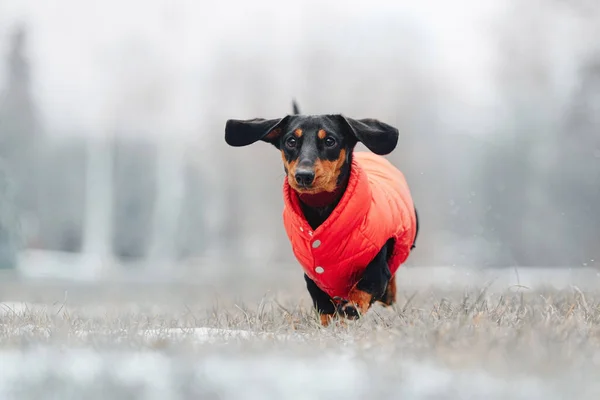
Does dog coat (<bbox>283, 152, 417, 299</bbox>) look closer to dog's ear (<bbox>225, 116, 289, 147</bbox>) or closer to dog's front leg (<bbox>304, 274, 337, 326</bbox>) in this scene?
dog's front leg (<bbox>304, 274, 337, 326</bbox>)

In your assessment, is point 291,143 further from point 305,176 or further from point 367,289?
point 367,289

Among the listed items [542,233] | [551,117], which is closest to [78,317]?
[542,233]

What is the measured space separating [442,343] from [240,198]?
15.2 meters

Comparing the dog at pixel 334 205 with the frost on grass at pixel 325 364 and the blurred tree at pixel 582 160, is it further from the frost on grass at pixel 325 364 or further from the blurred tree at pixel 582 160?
the blurred tree at pixel 582 160

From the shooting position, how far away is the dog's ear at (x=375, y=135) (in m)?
3.36

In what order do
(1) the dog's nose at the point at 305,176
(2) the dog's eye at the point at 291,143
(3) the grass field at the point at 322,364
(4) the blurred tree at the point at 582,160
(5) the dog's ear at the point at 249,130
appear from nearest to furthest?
(3) the grass field at the point at 322,364 → (1) the dog's nose at the point at 305,176 → (2) the dog's eye at the point at 291,143 → (5) the dog's ear at the point at 249,130 → (4) the blurred tree at the point at 582,160

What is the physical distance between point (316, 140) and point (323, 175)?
0.19m

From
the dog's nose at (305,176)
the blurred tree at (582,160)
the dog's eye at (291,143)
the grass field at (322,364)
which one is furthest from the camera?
the blurred tree at (582,160)

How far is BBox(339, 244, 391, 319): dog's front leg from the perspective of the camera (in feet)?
10.7

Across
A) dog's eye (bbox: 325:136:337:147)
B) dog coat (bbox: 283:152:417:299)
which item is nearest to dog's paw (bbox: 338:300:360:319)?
dog coat (bbox: 283:152:417:299)

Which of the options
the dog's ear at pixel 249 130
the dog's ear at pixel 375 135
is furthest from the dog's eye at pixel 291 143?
the dog's ear at pixel 375 135

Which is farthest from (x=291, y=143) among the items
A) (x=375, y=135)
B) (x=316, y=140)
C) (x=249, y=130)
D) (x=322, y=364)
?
(x=322, y=364)

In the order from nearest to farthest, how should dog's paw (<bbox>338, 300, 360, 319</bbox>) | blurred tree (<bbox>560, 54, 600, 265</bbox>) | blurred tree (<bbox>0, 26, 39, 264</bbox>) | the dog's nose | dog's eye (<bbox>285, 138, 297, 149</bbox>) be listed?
the dog's nose
dog's paw (<bbox>338, 300, 360, 319</bbox>)
dog's eye (<bbox>285, 138, 297, 149</bbox>)
blurred tree (<bbox>560, 54, 600, 265</bbox>)
blurred tree (<bbox>0, 26, 39, 264</bbox>)

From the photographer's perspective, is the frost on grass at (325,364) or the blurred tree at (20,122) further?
the blurred tree at (20,122)
